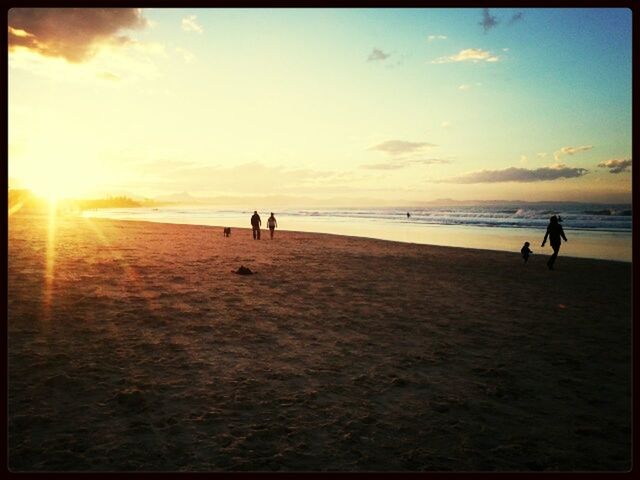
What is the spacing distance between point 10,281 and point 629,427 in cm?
1426

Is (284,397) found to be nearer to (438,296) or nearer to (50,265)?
(438,296)

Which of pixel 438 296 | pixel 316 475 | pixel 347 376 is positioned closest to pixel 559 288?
pixel 438 296

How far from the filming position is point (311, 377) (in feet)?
19.3

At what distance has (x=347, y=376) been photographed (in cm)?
597

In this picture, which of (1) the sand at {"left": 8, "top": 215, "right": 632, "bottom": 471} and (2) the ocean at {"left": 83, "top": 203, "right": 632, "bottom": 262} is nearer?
(1) the sand at {"left": 8, "top": 215, "right": 632, "bottom": 471}

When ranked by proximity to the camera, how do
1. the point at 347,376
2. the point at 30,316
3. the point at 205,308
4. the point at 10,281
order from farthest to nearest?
1. the point at 10,281
2. the point at 205,308
3. the point at 30,316
4. the point at 347,376

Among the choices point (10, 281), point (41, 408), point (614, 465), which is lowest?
point (614, 465)

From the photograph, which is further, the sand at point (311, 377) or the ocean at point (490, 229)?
the ocean at point (490, 229)

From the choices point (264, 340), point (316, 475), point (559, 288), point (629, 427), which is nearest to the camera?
point (316, 475)

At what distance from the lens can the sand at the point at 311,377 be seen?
4.07 metres

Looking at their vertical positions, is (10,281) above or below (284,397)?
above

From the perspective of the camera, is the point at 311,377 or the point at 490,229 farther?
the point at 490,229

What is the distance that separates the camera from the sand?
4074 millimetres

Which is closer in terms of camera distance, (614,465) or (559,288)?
(614,465)
